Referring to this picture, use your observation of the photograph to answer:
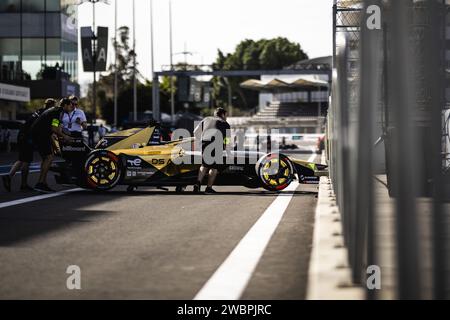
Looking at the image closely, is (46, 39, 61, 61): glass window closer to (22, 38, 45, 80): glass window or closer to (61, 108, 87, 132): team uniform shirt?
(22, 38, 45, 80): glass window

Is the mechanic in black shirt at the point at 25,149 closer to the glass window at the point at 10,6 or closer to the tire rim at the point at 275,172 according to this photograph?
the tire rim at the point at 275,172

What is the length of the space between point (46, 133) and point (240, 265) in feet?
30.8

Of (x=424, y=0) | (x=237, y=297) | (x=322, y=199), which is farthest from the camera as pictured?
(x=322, y=199)

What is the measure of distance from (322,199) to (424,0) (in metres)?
8.50

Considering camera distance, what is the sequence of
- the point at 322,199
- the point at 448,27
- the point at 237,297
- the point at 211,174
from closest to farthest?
the point at 237,297 < the point at 448,27 < the point at 322,199 < the point at 211,174

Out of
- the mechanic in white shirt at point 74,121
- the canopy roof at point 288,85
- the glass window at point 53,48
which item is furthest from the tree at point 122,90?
the mechanic in white shirt at point 74,121

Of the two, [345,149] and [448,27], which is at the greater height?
[448,27]

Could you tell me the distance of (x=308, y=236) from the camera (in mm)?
9375

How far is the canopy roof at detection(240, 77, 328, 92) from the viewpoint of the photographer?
14775cm

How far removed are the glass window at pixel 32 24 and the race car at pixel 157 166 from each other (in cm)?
5129

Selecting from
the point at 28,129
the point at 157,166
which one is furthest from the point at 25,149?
the point at 157,166

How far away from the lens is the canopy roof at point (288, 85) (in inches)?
5817
